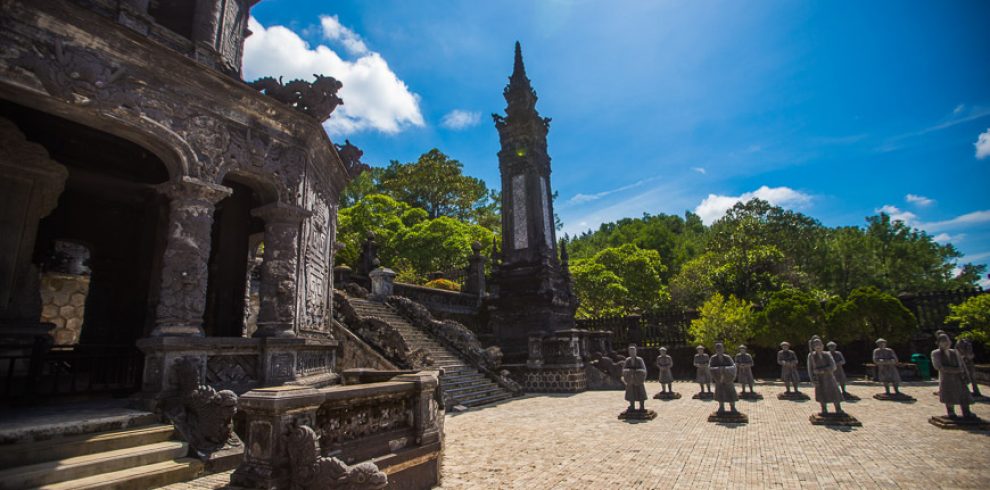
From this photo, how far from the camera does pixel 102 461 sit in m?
4.74

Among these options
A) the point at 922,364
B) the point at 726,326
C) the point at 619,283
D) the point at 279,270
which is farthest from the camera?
the point at 619,283

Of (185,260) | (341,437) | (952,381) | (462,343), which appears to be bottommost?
(952,381)

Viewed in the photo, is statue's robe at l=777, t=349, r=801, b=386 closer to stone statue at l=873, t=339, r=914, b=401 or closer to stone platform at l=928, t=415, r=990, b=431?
stone statue at l=873, t=339, r=914, b=401

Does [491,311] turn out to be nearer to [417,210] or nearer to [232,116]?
[232,116]

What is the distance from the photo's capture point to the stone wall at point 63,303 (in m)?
13.0

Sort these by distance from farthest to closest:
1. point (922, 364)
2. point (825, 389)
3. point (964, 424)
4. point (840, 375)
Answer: point (922, 364), point (840, 375), point (825, 389), point (964, 424)

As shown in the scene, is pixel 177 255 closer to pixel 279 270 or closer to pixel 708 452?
pixel 279 270

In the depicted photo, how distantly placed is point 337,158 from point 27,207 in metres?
5.54

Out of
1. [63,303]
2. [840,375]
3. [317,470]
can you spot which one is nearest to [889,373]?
[840,375]

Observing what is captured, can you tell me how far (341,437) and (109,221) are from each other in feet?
32.3

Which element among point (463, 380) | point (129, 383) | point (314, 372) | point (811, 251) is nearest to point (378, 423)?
point (314, 372)

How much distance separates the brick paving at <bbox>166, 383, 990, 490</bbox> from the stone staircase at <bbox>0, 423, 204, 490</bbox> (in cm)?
38

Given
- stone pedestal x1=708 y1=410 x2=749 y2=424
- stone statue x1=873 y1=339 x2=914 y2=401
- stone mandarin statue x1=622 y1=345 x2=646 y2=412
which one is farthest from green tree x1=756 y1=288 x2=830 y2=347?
stone mandarin statue x1=622 y1=345 x2=646 y2=412

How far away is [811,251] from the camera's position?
40406mm
